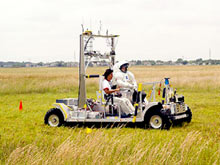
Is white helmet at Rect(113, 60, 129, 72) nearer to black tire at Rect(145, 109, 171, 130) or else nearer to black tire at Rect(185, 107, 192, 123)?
black tire at Rect(145, 109, 171, 130)

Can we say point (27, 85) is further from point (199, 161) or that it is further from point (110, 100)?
point (199, 161)

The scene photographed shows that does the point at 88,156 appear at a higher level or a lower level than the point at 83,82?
lower

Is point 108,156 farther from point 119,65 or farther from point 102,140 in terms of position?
Answer: point 119,65

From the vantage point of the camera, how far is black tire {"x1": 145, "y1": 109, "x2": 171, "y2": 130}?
984 cm

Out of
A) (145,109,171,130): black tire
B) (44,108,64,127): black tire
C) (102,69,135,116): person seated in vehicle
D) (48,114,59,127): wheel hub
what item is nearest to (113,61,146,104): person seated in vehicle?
(102,69,135,116): person seated in vehicle

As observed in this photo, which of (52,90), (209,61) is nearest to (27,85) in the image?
(52,90)

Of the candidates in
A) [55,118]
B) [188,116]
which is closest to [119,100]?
[55,118]

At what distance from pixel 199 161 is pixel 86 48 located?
579 centimetres

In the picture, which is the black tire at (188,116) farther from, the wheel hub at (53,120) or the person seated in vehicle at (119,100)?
the wheel hub at (53,120)

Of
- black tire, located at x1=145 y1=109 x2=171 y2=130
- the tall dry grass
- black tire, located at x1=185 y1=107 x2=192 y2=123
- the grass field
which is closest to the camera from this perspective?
the tall dry grass

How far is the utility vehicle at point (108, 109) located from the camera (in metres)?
9.97

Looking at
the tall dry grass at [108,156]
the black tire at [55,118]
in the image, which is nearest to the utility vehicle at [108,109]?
the black tire at [55,118]

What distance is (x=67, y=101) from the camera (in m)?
11.3

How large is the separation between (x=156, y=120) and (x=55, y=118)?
3.13m
